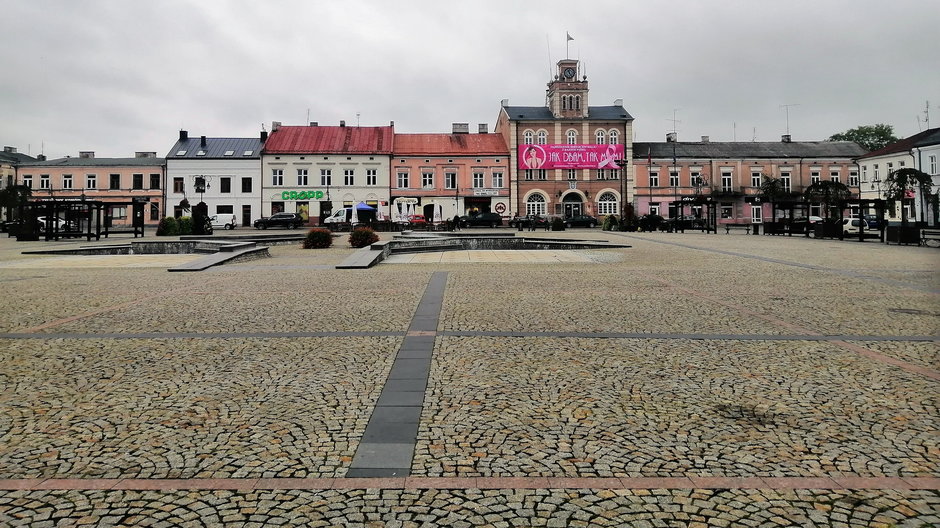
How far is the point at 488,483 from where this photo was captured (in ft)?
10.4

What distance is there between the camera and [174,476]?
10.7 feet

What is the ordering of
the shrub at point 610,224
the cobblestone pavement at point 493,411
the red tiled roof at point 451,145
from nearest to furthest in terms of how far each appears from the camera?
the cobblestone pavement at point 493,411 → the shrub at point 610,224 → the red tiled roof at point 451,145

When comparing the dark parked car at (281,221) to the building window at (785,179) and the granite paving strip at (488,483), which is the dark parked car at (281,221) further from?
the granite paving strip at (488,483)

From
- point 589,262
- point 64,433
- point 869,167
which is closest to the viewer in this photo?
point 64,433

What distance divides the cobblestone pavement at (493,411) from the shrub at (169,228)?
1219 inches

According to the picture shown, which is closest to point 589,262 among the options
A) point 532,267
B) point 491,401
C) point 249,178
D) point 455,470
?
point 532,267

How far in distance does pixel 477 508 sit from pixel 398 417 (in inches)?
53.9

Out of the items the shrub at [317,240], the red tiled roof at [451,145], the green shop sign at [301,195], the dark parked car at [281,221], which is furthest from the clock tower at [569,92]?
the shrub at [317,240]

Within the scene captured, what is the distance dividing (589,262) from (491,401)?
13350mm

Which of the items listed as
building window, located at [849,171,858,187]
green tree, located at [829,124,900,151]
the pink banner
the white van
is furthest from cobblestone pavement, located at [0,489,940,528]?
green tree, located at [829,124,900,151]

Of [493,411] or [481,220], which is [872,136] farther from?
[493,411]

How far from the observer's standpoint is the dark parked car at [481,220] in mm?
57188

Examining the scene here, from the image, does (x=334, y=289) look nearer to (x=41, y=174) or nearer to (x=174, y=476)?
(x=174, y=476)

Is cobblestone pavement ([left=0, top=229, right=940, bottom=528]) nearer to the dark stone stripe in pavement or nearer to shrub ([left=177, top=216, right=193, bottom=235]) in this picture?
the dark stone stripe in pavement
